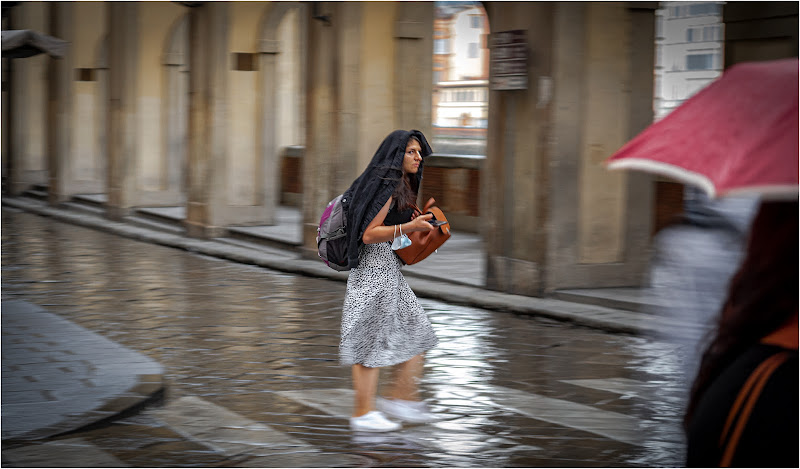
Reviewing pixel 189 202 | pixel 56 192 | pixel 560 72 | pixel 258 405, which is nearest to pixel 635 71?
pixel 560 72

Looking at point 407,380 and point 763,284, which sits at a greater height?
point 763,284

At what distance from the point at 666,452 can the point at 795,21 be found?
564 cm

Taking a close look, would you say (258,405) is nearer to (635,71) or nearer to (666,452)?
(666,452)

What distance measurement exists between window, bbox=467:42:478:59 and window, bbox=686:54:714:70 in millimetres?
5420

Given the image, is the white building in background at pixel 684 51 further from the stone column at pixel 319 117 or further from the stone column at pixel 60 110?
the stone column at pixel 60 110

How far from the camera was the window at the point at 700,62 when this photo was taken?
1389 cm

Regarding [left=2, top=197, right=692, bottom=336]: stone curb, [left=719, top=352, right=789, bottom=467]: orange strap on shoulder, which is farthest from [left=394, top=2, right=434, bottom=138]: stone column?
[left=719, top=352, right=789, bottom=467]: orange strap on shoulder

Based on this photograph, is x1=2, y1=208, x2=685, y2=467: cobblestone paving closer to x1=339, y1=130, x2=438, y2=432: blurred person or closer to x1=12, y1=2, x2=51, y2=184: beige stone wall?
x1=339, y1=130, x2=438, y2=432: blurred person

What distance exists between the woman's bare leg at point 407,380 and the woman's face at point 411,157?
3.33 ft

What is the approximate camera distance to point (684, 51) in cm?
1453

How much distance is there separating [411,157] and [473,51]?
44.0 feet

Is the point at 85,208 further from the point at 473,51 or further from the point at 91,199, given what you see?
the point at 473,51

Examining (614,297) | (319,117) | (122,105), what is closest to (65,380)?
(614,297)

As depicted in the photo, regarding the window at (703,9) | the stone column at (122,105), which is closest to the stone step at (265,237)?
the stone column at (122,105)
